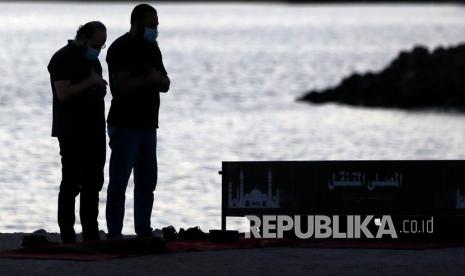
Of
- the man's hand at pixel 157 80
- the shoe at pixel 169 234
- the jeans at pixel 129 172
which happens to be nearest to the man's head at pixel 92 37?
the man's hand at pixel 157 80

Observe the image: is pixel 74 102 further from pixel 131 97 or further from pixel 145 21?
pixel 145 21

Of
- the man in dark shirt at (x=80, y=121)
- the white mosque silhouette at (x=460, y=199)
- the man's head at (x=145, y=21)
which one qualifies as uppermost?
the man's head at (x=145, y=21)

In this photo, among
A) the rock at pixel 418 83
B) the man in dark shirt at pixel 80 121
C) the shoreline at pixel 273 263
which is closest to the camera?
the shoreline at pixel 273 263

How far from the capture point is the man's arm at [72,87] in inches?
575

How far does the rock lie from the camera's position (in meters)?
59.8

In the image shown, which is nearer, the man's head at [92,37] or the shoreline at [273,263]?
the shoreline at [273,263]

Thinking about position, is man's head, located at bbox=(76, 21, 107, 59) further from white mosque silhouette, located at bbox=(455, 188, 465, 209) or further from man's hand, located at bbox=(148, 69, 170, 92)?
white mosque silhouette, located at bbox=(455, 188, 465, 209)

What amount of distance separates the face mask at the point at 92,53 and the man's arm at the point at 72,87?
20 cm

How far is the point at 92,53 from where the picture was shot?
14742 millimetres

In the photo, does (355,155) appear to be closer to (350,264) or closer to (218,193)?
(218,193)

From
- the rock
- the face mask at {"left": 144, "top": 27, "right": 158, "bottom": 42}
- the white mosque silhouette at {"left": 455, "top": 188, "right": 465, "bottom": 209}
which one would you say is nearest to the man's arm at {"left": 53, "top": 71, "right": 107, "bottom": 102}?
the face mask at {"left": 144, "top": 27, "right": 158, "bottom": 42}

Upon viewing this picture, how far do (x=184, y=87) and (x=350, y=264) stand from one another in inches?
2665

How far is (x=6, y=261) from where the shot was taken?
1360cm

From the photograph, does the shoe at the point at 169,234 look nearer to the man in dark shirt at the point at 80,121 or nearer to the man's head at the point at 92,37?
the man in dark shirt at the point at 80,121
